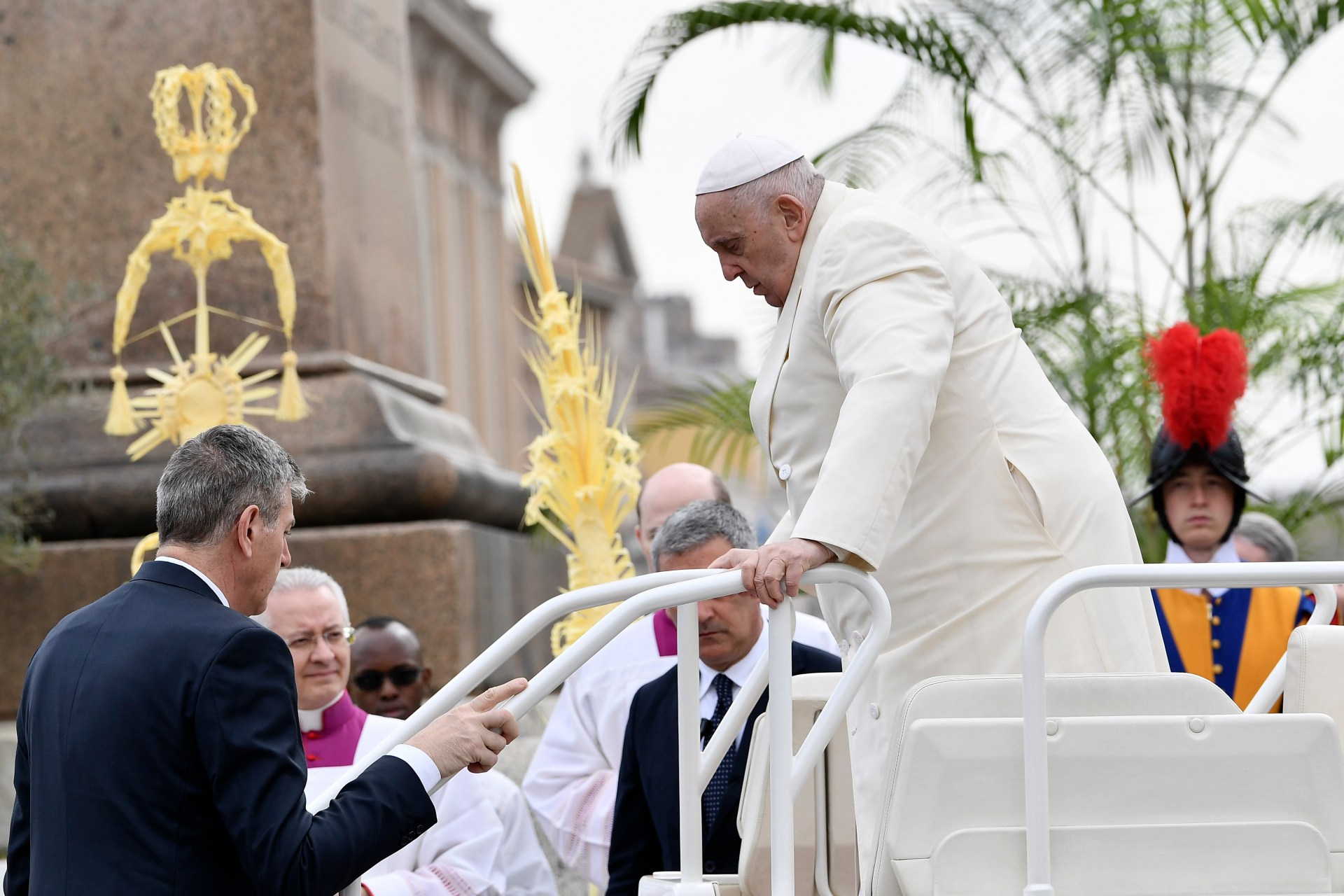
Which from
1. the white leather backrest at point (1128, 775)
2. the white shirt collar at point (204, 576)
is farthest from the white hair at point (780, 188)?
the white shirt collar at point (204, 576)

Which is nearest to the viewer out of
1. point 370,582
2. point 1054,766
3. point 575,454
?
point 1054,766

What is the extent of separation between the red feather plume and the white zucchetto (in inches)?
84.1

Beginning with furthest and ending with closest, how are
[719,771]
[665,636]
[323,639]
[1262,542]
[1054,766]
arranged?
[1262,542], [665,636], [323,639], [719,771], [1054,766]

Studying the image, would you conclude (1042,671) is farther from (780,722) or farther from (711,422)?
(711,422)

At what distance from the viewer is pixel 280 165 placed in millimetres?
7004

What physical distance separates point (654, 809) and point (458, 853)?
2.82ft

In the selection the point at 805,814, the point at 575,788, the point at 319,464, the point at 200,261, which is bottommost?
the point at 575,788

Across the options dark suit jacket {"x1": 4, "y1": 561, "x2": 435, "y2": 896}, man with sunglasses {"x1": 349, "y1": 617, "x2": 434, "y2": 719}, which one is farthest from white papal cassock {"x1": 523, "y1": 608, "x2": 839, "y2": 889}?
dark suit jacket {"x1": 4, "y1": 561, "x2": 435, "y2": 896}

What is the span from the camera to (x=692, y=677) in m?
3.25

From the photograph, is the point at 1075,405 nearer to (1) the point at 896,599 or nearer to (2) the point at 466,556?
(2) the point at 466,556

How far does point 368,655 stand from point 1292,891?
3370 millimetres

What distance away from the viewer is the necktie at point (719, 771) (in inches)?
176

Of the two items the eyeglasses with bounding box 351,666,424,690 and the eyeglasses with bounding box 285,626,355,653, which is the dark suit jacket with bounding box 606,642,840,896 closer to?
the eyeglasses with bounding box 285,626,355,653

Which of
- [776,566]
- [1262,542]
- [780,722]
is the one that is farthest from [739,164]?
[1262,542]
